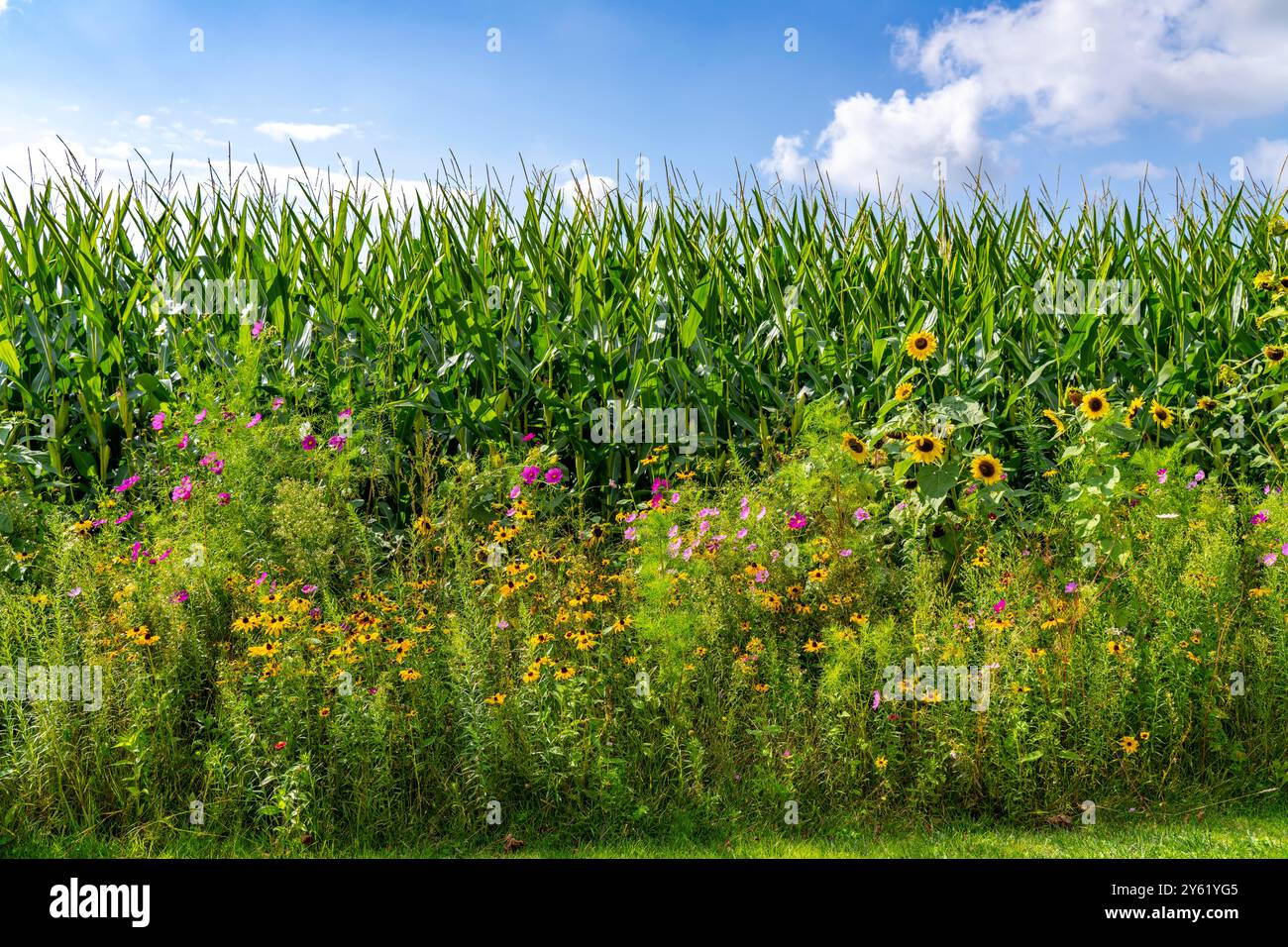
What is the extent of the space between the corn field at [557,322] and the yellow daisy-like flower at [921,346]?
1.75 feet

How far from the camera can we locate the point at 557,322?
5656mm

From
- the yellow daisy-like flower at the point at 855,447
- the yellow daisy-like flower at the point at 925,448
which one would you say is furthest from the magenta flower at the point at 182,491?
the yellow daisy-like flower at the point at 925,448

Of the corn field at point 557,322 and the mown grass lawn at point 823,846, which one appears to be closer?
the mown grass lawn at point 823,846

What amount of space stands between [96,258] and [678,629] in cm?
432

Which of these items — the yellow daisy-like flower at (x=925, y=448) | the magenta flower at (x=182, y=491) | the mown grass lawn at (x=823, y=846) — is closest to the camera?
the mown grass lawn at (x=823, y=846)

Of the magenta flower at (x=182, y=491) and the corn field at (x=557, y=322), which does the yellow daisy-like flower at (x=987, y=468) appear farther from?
the magenta flower at (x=182, y=491)

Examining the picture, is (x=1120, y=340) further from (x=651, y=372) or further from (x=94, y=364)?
(x=94, y=364)

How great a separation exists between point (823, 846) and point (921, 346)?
7.26 feet

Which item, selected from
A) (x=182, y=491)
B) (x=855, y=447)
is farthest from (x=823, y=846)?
(x=182, y=491)

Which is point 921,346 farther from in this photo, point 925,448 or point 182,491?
point 182,491

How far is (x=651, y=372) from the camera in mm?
5480

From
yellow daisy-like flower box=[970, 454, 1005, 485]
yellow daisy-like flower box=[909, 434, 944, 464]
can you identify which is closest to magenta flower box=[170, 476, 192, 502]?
yellow daisy-like flower box=[909, 434, 944, 464]

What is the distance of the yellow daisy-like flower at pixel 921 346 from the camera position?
4504mm

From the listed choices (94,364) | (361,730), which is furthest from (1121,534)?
(94,364)
